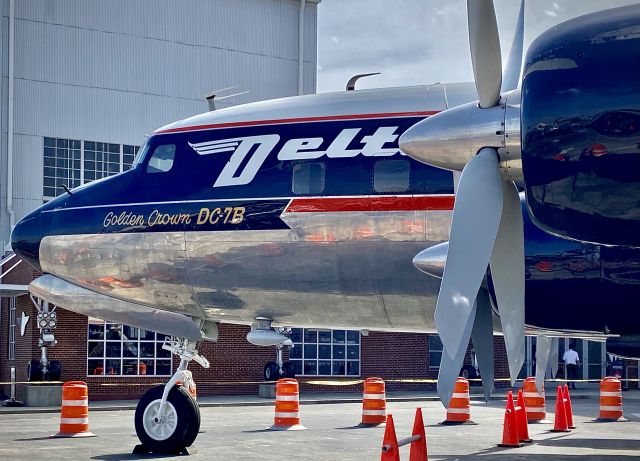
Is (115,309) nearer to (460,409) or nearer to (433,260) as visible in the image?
(433,260)

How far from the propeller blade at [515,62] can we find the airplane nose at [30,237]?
23.0 ft

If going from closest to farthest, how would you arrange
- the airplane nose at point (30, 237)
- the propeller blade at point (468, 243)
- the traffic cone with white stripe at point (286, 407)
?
the propeller blade at point (468, 243)
the airplane nose at point (30, 237)
the traffic cone with white stripe at point (286, 407)

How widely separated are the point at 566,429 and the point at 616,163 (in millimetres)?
13741

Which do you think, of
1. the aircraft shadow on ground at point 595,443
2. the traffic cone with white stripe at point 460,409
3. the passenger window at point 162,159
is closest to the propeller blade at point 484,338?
the passenger window at point 162,159

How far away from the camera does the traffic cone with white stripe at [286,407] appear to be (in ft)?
67.8

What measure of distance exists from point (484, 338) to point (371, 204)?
220 cm

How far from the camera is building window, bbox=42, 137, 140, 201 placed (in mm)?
41188

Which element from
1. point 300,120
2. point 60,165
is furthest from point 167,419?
point 60,165

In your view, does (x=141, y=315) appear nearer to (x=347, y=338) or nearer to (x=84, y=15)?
(x=347, y=338)

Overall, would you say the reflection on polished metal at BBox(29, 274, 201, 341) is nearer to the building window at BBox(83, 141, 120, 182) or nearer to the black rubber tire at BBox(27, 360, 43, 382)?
the black rubber tire at BBox(27, 360, 43, 382)

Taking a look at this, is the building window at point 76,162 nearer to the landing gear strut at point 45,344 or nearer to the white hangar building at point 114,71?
the white hangar building at point 114,71

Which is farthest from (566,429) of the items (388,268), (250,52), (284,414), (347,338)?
(250,52)

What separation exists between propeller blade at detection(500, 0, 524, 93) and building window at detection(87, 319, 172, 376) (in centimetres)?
2300

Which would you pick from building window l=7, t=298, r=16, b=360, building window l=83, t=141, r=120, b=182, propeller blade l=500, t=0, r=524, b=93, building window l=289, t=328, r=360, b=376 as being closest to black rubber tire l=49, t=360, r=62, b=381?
building window l=7, t=298, r=16, b=360
